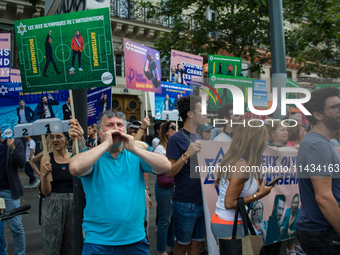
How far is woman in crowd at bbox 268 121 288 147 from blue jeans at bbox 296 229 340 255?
818 mm

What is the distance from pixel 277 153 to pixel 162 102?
3528 millimetres

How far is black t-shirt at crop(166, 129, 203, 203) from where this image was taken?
3416 millimetres

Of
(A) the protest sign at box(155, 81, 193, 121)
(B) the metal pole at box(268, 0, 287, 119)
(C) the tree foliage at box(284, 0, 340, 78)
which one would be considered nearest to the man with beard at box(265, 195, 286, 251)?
(B) the metal pole at box(268, 0, 287, 119)

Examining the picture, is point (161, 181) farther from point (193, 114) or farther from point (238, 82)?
point (238, 82)

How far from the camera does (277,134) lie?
9.32 feet

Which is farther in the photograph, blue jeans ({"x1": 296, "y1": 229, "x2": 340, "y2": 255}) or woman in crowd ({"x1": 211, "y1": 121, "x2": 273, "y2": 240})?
woman in crowd ({"x1": 211, "y1": 121, "x2": 273, "y2": 240})

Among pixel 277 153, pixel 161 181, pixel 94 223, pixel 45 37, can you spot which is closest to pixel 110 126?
pixel 94 223

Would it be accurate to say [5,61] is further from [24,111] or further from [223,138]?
[223,138]

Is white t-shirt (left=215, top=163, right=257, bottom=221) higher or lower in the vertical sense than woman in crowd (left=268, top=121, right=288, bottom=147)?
lower

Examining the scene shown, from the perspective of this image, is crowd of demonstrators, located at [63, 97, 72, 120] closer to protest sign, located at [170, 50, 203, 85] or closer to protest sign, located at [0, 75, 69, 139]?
protest sign, located at [0, 75, 69, 139]

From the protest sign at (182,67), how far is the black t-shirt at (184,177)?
3.16 meters

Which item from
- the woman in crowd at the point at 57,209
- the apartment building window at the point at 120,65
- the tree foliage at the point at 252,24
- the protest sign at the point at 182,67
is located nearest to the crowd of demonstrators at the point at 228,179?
the woman in crowd at the point at 57,209

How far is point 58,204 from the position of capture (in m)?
3.53

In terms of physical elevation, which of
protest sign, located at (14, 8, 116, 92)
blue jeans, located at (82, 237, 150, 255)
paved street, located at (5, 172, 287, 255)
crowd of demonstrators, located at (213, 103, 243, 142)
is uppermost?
protest sign, located at (14, 8, 116, 92)
